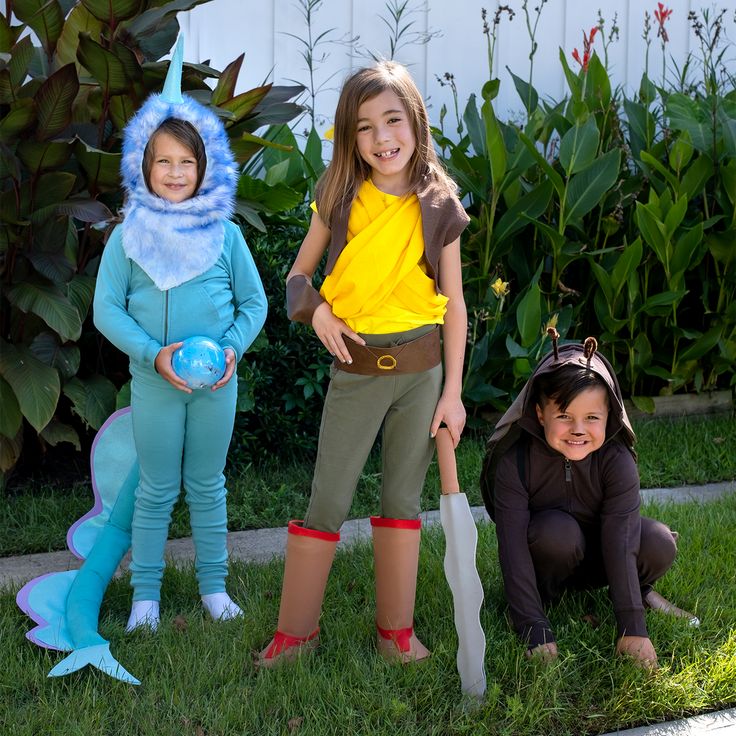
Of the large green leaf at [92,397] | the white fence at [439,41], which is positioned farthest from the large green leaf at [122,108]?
the white fence at [439,41]

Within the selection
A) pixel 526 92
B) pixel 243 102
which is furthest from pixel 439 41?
pixel 243 102

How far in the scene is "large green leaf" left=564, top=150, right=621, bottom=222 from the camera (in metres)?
4.57

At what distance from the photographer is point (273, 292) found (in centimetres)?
416

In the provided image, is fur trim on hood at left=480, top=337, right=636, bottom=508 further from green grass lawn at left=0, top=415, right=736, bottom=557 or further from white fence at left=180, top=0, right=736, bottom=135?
white fence at left=180, top=0, right=736, bottom=135

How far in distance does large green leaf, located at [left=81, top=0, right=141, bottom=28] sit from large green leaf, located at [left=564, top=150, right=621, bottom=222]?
213 cm

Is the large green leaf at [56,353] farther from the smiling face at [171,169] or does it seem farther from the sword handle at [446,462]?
the sword handle at [446,462]

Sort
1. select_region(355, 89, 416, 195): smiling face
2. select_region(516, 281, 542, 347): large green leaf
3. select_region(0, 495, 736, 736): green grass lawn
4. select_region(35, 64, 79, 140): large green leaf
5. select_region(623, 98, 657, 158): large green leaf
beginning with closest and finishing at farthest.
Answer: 1. select_region(0, 495, 736, 736): green grass lawn
2. select_region(355, 89, 416, 195): smiling face
3. select_region(35, 64, 79, 140): large green leaf
4. select_region(516, 281, 542, 347): large green leaf
5. select_region(623, 98, 657, 158): large green leaf

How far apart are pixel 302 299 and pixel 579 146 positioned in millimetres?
2479

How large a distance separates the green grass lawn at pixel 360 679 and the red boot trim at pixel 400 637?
7cm

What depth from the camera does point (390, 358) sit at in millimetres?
2473

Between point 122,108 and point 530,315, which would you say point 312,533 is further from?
point 530,315

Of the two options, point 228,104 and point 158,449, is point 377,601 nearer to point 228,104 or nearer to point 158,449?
point 158,449

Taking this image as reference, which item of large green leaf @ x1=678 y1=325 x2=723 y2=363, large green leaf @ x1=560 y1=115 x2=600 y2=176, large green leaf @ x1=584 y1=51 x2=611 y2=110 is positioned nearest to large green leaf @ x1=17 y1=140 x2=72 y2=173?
large green leaf @ x1=560 y1=115 x2=600 y2=176

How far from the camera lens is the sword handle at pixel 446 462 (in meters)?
2.48
